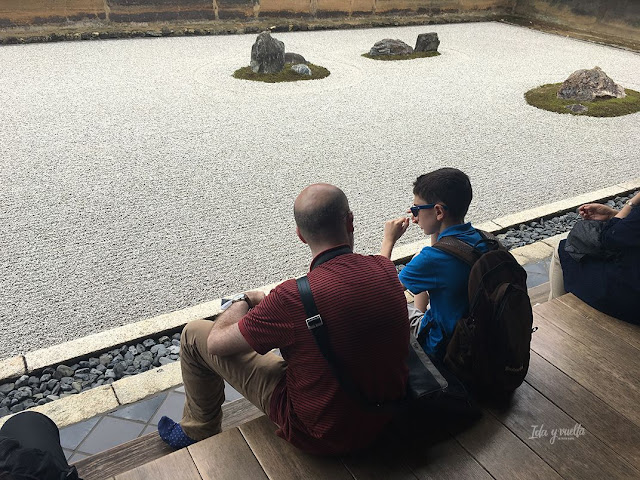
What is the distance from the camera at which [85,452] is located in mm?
2600

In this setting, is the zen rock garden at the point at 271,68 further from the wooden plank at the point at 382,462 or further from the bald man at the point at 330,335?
the wooden plank at the point at 382,462

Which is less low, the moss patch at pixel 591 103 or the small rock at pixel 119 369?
the small rock at pixel 119 369

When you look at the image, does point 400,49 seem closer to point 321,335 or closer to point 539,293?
point 539,293

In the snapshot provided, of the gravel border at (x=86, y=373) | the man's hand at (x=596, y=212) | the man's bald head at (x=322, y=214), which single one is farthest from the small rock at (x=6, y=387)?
the man's hand at (x=596, y=212)

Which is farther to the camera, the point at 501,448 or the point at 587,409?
the point at 587,409

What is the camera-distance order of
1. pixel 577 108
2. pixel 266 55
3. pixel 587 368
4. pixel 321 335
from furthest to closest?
1. pixel 266 55
2. pixel 577 108
3. pixel 587 368
4. pixel 321 335

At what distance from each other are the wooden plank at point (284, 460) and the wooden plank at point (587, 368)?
48.2 inches

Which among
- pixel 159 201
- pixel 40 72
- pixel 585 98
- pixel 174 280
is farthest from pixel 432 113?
pixel 40 72

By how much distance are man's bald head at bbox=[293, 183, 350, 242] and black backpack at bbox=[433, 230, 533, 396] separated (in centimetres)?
58

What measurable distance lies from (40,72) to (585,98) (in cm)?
898

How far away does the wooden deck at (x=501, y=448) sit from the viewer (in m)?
1.96

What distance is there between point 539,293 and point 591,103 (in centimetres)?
615

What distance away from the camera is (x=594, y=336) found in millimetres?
2680

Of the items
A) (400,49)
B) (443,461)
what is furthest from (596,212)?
(400,49)
